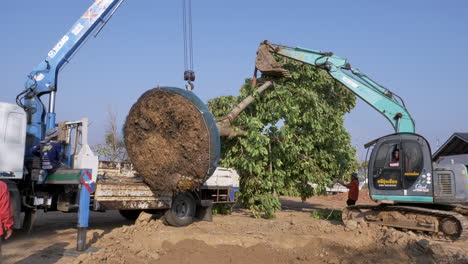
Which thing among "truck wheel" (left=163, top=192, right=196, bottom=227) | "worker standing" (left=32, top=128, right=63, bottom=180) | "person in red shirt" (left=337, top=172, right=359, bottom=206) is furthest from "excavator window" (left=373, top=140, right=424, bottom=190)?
"worker standing" (left=32, top=128, right=63, bottom=180)

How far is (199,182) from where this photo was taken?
9961 mm

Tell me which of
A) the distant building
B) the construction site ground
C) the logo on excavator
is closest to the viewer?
the construction site ground

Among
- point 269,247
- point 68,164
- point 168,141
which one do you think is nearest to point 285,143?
point 168,141

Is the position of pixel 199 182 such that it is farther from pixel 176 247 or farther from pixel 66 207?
pixel 66 207

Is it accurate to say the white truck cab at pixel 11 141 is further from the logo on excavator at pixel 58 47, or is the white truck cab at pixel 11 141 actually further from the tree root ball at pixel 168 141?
the logo on excavator at pixel 58 47

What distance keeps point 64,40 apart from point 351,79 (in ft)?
28.3

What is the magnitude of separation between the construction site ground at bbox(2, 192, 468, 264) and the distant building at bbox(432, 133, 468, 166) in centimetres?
1357

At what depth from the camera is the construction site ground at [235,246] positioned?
795 cm

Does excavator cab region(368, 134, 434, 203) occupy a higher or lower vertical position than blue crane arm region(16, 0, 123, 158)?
lower

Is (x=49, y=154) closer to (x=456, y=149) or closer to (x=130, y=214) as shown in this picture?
(x=130, y=214)

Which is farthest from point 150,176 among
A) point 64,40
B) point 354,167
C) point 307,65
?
point 354,167

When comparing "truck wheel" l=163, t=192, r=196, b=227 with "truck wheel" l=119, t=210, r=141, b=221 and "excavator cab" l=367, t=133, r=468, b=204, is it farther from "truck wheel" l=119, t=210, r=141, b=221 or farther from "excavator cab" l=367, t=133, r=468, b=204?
"excavator cab" l=367, t=133, r=468, b=204

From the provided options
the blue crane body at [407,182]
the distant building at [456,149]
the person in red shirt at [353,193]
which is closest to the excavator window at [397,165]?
the blue crane body at [407,182]

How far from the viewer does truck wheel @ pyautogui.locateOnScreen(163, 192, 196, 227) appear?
11.1 meters
